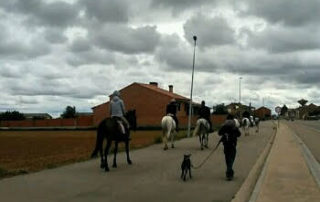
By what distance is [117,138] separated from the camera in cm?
1786

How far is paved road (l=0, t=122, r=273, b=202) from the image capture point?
39.4 ft

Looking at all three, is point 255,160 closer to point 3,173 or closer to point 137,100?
point 3,173

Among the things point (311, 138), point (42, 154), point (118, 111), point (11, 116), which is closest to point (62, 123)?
point (11, 116)

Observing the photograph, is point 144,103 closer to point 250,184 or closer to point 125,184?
point 250,184

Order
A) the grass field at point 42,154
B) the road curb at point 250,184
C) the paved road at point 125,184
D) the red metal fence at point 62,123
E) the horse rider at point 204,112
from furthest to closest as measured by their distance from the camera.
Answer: the red metal fence at point 62,123 → the horse rider at point 204,112 → the grass field at point 42,154 → the road curb at point 250,184 → the paved road at point 125,184

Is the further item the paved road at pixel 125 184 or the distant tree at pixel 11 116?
the distant tree at pixel 11 116

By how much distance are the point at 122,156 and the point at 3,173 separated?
22.8 ft

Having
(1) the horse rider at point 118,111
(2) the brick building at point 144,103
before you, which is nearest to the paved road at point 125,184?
(1) the horse rider at point 118,111

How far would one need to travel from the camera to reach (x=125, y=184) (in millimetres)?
13977

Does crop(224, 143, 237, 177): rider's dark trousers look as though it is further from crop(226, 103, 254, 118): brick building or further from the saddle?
the saddle

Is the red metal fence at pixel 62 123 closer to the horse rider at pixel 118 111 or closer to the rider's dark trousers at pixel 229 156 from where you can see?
the horse rider at pixel 118 111

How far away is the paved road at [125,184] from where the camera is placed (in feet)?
39.4

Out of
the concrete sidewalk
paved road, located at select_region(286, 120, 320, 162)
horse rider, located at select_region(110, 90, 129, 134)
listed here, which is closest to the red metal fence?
paved road, located at select_region(286, 120, 320, 162)

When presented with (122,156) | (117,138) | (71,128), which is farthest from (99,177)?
(71,128)
